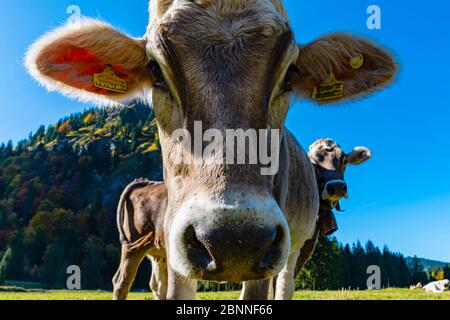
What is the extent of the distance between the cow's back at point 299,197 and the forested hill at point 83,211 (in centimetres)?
5471

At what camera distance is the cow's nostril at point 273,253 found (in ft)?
8.64

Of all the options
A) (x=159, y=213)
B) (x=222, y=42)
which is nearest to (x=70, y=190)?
(x=159, y=213)

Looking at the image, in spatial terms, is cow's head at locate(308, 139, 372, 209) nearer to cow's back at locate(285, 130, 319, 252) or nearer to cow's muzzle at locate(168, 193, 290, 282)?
cow's back at locate(285, 130, 319, 252)

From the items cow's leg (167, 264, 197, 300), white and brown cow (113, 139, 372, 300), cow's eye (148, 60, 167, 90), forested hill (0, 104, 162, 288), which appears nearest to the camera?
cow's eye (148, 60, 167, 90)

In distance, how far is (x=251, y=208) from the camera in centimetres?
252

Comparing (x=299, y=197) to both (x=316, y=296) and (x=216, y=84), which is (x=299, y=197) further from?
(x=316, y=296)

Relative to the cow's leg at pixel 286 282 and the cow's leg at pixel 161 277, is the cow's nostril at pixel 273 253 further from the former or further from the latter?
the cow's leg at pixel 161 277

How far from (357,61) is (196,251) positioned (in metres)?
3.14

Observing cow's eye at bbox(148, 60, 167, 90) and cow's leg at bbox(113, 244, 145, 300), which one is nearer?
cow's eye at bbox(148, 60, 167, 90)

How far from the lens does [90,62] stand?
443 cm

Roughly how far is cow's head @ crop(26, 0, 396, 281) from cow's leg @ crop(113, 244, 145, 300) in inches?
211

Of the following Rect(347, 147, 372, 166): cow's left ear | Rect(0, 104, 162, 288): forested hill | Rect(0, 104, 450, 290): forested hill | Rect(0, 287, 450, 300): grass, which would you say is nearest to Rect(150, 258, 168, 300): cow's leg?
Rect(0, 287, 450, 300): grass

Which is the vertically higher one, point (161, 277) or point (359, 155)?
point (359, 155)

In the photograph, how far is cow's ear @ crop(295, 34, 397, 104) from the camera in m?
4.50
